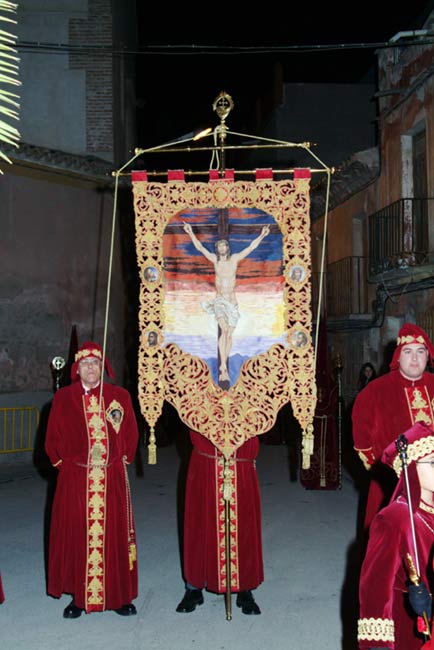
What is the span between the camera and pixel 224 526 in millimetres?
5270

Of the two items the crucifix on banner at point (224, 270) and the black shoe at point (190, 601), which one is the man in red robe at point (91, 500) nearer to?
the black shoe at point (190, 601)

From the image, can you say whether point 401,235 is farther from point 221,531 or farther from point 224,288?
point 221,531

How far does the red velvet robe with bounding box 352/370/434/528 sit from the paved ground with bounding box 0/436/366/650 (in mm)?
913

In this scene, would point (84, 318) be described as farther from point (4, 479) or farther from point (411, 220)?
point (411, 220)

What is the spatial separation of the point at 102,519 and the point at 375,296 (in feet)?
36.1

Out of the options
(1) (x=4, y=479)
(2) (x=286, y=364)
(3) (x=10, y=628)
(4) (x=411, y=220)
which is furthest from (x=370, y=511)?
(4) (x=411, y=220)

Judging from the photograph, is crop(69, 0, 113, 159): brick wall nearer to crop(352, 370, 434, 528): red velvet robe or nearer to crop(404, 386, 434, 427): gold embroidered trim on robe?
crop(352, 370, 434, 528): red velvet robe

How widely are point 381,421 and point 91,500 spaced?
2314 millimetres

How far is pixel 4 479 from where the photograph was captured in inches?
448

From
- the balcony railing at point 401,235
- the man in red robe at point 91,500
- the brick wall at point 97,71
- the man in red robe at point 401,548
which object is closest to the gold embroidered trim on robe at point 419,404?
the man in red robe at point 401,548

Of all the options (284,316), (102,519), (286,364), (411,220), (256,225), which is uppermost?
(411,220)

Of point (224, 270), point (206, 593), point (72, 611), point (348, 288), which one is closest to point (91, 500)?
point (72, 611)

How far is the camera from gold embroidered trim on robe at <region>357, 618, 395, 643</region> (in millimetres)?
2998

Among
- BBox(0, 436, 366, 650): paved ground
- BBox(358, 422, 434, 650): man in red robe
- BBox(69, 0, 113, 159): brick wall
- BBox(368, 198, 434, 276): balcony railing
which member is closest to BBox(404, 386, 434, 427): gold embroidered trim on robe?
BBox(0, 436, 366, 650): paved ground
